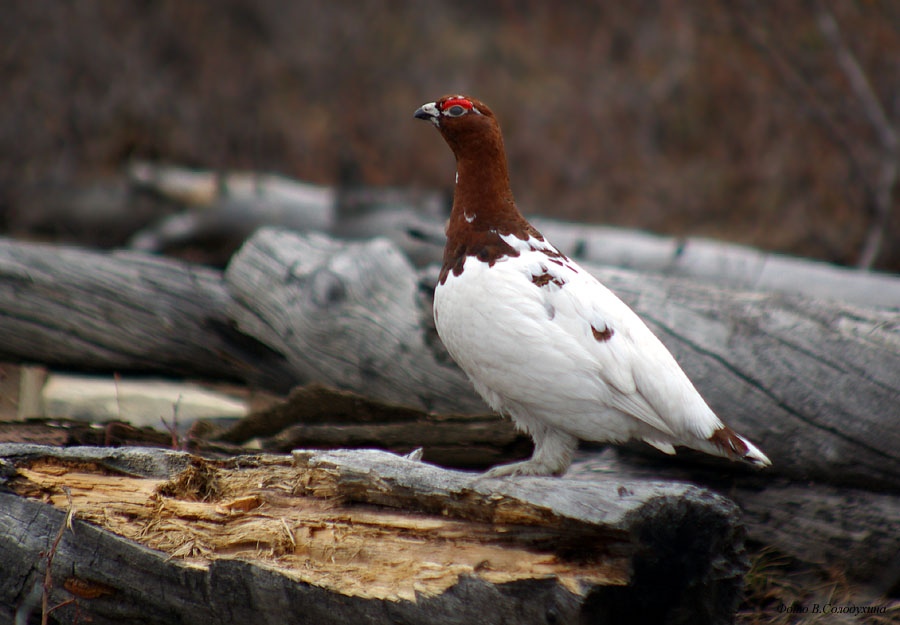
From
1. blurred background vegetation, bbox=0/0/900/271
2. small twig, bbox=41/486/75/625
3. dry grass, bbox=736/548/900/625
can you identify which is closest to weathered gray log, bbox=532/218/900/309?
dry grass, bbox=736/548/900/625

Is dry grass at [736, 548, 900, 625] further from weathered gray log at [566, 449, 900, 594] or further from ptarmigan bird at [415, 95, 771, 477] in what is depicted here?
ptarmigan bird at [415, 95, 771, 477]

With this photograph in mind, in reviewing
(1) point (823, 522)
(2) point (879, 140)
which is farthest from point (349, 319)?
(2) point (879, 140)

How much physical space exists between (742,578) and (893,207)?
5.79m

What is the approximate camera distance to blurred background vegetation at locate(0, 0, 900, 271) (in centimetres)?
800

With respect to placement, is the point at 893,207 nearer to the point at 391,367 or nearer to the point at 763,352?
the point at 763,352

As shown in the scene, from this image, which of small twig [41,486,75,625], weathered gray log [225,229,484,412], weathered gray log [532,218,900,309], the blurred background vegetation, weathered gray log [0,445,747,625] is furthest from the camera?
the blurred background vegetation

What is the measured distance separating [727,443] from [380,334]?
1826mm

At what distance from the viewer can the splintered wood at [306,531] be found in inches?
88.3

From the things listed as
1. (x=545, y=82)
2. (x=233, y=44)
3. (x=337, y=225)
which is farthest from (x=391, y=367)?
(x=545, y=82)

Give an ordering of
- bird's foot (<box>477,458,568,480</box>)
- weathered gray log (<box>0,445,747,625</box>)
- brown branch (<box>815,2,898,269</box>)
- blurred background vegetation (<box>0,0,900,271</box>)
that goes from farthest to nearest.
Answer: blurred background vegetation (<box>0,0,900,271</box>)
brown branch (<box>815,2,898,269</box>)
bird's foot (<box>477,458,568,480</box>)
weathered gray log (<box>0,445,747,625</box>)

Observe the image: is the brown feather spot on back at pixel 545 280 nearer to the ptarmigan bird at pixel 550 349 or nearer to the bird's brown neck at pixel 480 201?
the ptarmigan bird at pixel 550 349

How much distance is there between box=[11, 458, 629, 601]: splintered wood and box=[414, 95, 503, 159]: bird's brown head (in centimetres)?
126

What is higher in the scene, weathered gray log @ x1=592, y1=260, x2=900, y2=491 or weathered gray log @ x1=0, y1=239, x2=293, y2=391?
weathered gray log @ x1=592, y1=260, x2=900, y2=491

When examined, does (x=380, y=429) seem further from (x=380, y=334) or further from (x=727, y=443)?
(x=727, y=443)
